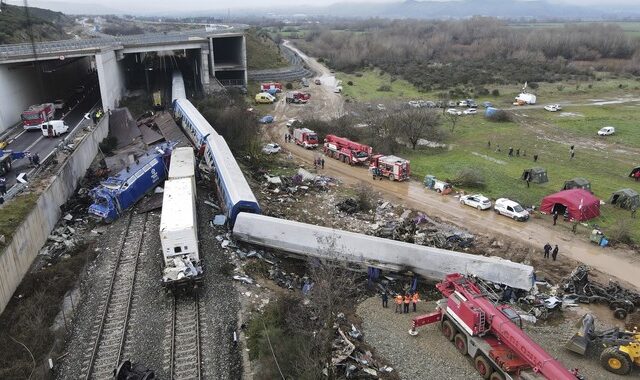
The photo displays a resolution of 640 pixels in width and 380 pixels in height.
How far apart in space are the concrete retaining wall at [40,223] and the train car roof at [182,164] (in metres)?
6.35

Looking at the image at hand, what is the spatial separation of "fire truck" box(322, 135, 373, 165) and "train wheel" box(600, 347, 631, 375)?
2446 centimetres

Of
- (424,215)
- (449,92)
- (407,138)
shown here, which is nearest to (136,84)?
(407,138)

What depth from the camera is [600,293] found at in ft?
70.1

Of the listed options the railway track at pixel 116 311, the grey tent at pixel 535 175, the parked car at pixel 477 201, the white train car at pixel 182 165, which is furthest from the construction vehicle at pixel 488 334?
the grey tent at pixel 535 175

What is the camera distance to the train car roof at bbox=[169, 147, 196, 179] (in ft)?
92.0

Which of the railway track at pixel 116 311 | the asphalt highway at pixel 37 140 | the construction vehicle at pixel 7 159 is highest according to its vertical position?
the construction vehicle at pixel 7 159

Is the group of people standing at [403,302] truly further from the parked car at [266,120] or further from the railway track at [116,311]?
the parked car at [266,120]

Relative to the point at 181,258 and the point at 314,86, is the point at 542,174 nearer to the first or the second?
the point at 181,258

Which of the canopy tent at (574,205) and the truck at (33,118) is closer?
the canopy tent at (574,205)

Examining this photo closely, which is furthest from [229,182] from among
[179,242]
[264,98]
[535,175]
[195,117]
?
[264,98]

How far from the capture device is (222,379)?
15328mm

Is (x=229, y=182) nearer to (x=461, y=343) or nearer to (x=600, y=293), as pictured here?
(x=461, y=343)

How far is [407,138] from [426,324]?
27.9m

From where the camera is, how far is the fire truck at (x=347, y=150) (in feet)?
127
